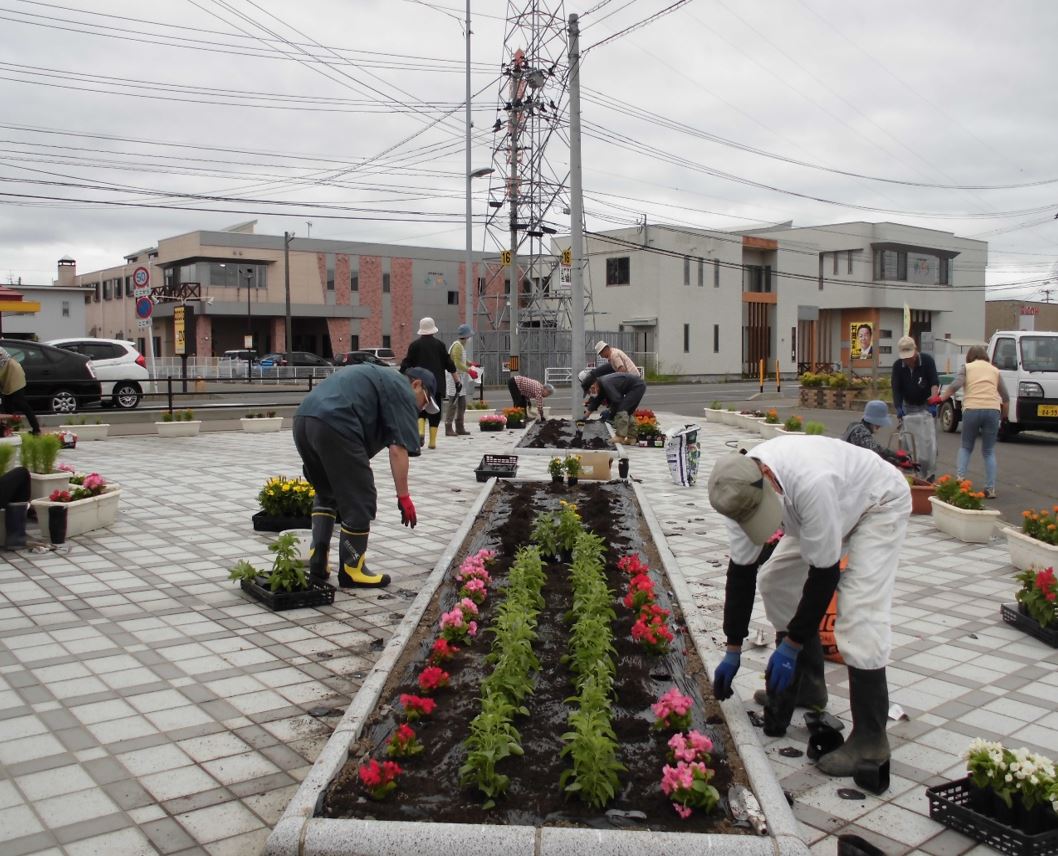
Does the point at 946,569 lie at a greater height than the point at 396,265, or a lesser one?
lesser

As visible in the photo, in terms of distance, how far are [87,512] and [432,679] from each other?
521 centimetres

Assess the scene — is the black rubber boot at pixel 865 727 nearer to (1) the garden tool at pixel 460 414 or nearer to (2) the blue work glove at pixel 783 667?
(2) the blue work glove at pixel 783 667

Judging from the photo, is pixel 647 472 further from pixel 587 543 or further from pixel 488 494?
pixel 587 543

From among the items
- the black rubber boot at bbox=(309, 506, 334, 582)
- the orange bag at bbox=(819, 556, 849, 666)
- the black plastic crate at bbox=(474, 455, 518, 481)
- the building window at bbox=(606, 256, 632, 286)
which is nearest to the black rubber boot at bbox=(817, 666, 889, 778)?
the orange bag at bbox=(819, 556, 849, 666)

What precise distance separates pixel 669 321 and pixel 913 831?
44571 mm

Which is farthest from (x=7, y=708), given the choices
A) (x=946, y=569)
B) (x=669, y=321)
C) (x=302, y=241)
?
(x=302, y=241)

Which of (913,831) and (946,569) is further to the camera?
(946,569)

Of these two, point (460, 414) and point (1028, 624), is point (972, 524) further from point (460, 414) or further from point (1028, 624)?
point (460, 414)

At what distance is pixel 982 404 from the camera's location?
32.9 ft

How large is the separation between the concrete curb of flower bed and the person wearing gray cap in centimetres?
933

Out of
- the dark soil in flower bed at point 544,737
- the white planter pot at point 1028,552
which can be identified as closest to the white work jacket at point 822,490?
the dark soil in flower bed at point 544,737

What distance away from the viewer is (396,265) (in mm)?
59625

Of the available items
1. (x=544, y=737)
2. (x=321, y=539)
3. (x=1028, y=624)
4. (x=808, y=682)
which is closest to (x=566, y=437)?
(x=321, y=539)

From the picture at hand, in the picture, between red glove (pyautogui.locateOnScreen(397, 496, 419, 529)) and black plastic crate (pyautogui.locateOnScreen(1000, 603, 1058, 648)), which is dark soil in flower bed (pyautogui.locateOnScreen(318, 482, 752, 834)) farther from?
black plastic crate (pyautogui.locateOnScreen(1000, 603, 1058, 648))
